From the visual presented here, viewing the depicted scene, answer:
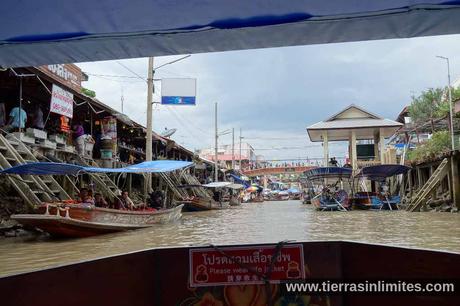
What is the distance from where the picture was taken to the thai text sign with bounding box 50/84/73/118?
12344mm

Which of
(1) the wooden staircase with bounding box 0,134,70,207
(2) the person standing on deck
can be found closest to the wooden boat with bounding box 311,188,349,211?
(1) the wooden staircase with bounding box 0,134,70,207

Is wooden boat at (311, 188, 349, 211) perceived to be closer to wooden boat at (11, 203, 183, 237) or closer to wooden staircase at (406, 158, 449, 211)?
wooden staircase at (406, 158, 449, 211)

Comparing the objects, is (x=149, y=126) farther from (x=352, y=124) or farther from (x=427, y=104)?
(x=427, y=104)

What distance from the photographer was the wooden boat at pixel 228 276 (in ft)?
6.82

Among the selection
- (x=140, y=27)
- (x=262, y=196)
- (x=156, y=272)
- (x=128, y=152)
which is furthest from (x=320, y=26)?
(x=262, y=196)

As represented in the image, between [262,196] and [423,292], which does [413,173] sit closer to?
[423,292]

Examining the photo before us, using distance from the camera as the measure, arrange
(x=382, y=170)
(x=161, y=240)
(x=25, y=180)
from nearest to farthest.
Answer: (x=161, y=240)
(x=25, y=180)
(x=382, y=170)

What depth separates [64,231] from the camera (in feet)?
34.6

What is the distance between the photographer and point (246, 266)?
2232 millimetres

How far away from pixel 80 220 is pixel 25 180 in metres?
2.31

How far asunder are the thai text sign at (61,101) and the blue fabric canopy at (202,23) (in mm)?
10336

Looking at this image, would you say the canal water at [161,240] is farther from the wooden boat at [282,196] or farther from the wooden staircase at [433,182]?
the wooden boat at [282,196]

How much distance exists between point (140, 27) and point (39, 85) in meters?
11.7

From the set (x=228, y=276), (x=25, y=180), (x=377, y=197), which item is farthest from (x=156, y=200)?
(x=228, y=276)
